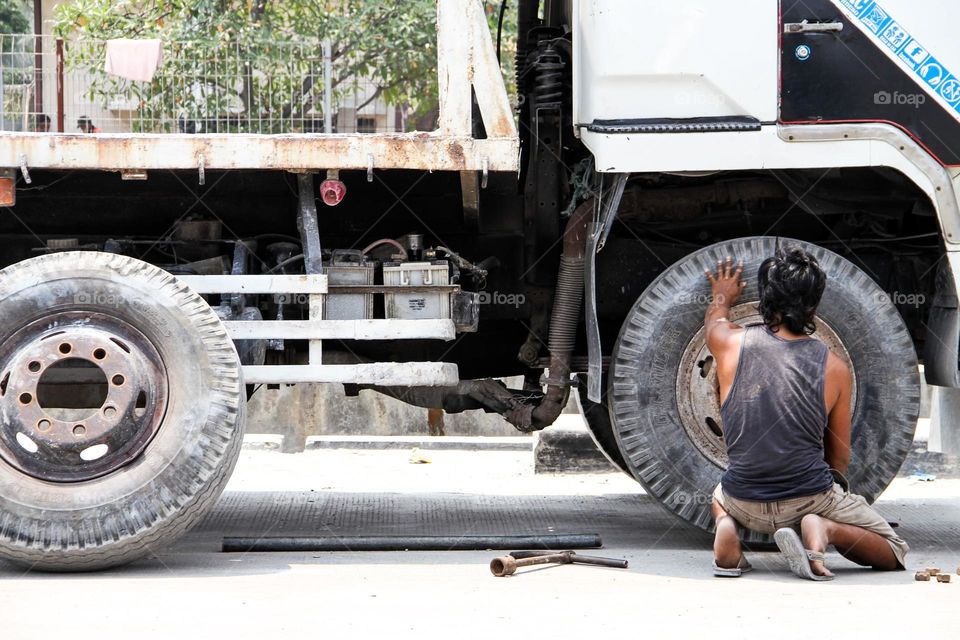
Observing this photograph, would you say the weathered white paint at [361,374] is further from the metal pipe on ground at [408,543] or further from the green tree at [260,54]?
the green tree at [260,54]

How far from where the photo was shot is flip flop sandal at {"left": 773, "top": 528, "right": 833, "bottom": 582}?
14.2 feet

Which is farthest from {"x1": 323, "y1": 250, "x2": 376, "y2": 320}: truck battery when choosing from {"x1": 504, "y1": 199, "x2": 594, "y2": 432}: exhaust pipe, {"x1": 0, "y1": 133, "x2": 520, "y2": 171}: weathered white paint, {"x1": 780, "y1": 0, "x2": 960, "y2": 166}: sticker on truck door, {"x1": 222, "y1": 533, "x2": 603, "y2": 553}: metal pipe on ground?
{"x1": 780, "y1": 0, "x2": 960, "y2": 166}: sticker on truck door

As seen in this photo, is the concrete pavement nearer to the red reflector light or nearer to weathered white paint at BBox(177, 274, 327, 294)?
weathered white paint at BBox(177, 274, 327, 294)

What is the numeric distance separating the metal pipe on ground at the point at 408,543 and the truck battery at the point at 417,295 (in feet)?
3.09

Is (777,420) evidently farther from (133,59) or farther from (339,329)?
(133,59)

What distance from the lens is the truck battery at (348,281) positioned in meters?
5.25

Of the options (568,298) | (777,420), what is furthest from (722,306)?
(568,298)

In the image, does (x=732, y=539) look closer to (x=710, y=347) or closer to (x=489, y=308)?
(x=710, y=347)

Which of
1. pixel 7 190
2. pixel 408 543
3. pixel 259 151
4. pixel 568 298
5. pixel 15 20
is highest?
pixel 15 20

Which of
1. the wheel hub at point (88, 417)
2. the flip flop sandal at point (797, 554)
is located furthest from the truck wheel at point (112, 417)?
the flip flop sandal at point (797, 554)

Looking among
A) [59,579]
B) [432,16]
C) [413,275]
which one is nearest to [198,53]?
[413,275]

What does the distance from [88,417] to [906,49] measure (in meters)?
3.43

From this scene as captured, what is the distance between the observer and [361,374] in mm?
5008

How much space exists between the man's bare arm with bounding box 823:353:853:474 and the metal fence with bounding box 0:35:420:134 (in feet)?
7.91
